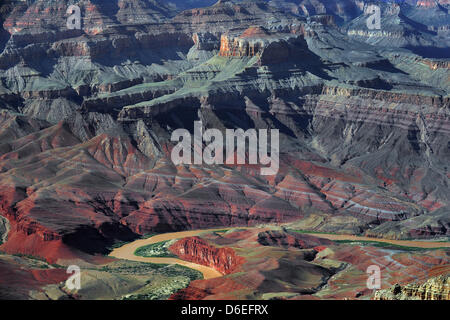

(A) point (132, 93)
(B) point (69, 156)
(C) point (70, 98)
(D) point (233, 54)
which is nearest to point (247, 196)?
(B) point (69, 156)

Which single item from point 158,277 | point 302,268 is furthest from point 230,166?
point 302,268

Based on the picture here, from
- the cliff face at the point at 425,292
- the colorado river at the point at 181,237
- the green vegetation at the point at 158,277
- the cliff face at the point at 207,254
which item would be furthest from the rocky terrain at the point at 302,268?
the cliff face at the point at 425,292

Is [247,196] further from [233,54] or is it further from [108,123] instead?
[233,54]

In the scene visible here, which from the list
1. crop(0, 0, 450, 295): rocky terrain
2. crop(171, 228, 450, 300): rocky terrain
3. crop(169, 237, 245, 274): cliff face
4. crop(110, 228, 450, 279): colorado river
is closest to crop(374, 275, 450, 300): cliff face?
crop(171, 228, 450, 300): rocky terrain

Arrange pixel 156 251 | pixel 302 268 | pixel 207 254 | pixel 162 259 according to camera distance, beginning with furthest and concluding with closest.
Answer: pixel 156 251
pixel 162 259
pixel 207 254
pixel 302 268

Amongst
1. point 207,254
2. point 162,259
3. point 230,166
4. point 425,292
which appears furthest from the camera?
point 230,166

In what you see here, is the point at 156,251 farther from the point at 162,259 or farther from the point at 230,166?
the point at 230,166

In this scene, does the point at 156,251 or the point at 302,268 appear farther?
the point at 156,251
